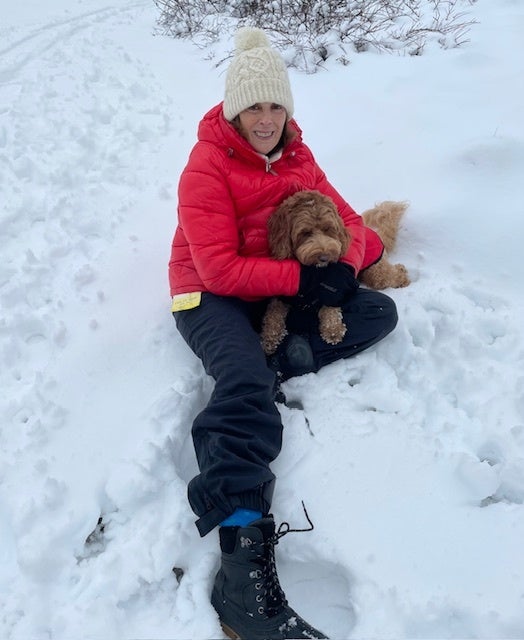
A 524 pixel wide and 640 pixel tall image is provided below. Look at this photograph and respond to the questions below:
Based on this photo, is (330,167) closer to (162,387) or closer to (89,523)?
(162,387)

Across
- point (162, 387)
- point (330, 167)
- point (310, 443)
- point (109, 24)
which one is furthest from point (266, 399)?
point (109, 24)

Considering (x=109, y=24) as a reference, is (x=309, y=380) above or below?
below

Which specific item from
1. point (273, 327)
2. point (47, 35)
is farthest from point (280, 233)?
point (47, 35)

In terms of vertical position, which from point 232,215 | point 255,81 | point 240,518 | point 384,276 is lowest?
point 240,518

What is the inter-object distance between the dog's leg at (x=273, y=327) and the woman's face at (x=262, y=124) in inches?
34.2

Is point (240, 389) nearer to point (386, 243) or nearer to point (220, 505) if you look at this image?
point (220, 505)

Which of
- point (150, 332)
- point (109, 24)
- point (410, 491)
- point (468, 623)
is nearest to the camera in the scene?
point (468, 623)

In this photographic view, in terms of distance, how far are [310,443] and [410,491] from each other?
51 centimetres

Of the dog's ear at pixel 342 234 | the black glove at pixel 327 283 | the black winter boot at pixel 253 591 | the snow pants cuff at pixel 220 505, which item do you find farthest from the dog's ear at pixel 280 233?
the black winter boot at pixel 253 591

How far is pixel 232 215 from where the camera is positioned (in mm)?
2777

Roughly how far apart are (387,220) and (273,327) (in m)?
1.24

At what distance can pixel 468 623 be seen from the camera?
6.18 feet

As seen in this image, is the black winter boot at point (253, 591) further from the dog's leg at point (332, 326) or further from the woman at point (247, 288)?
the dog's leg at point (332, 326)

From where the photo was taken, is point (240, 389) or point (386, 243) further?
point (386, 243)
